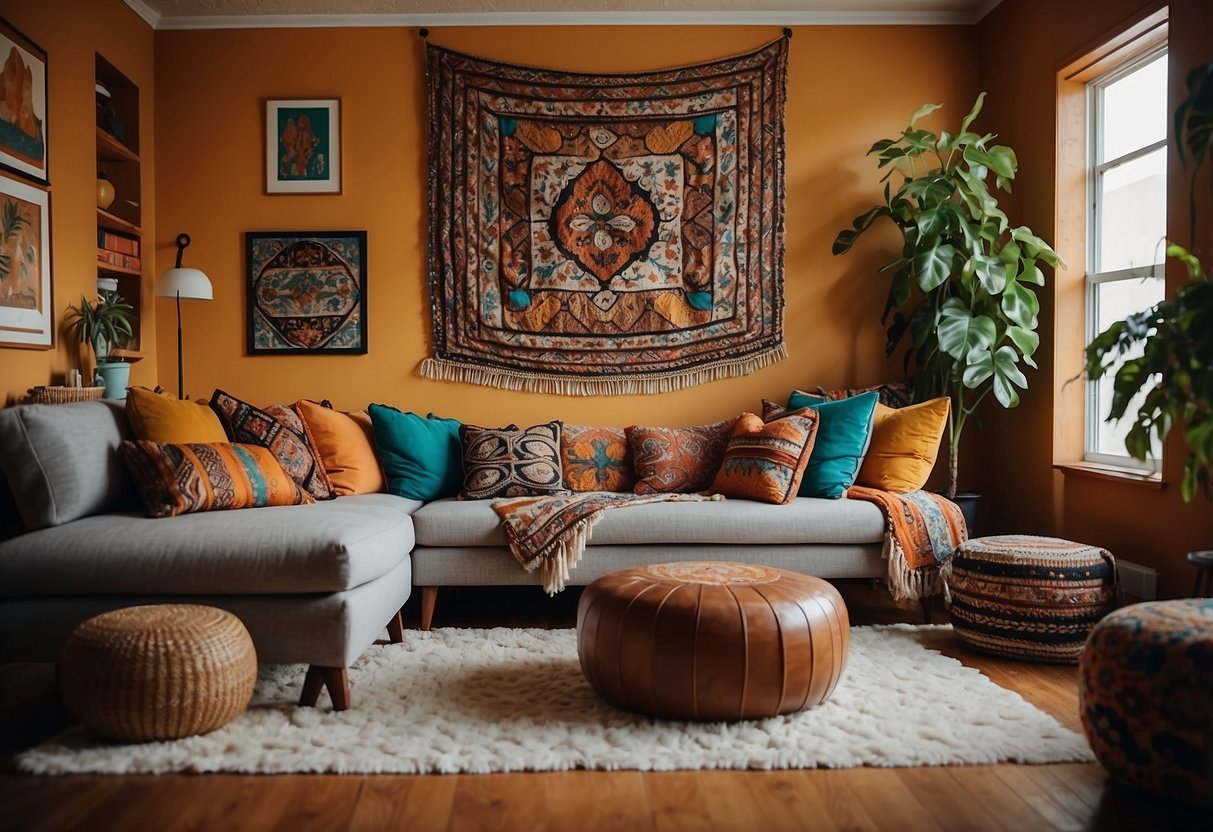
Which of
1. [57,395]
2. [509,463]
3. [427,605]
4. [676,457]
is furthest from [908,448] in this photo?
[57,395]

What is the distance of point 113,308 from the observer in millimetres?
3535

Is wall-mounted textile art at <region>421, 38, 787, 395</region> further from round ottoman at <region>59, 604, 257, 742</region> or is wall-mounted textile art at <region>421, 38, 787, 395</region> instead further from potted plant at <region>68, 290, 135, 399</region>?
round ottoman at <region>59, 604, 257, 742</region>

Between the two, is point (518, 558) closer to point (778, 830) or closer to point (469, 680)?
point (469, 680)

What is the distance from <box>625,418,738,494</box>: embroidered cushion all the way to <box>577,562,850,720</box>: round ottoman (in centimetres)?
136

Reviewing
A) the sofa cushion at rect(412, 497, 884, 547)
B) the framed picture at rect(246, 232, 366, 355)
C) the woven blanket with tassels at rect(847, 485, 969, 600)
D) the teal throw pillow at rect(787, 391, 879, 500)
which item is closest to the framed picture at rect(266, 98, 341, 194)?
the framed picture at rect(246, 232, 366, 355)

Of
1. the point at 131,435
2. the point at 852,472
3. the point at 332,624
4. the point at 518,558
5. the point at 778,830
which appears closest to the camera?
the point at 778,830

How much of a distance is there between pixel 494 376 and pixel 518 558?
1303 millimetres

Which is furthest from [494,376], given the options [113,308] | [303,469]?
[113,308]

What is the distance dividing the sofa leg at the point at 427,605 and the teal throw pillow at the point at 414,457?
1.70 ft

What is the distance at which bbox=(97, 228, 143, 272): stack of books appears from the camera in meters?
3.72

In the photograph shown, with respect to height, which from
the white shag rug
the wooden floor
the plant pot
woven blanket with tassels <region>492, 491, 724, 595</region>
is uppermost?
the plant pot

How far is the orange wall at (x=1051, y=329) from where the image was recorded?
2.91 metres

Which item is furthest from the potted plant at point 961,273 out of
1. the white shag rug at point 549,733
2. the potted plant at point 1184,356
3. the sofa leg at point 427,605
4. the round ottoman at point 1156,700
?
the sofa leg at point 427,605

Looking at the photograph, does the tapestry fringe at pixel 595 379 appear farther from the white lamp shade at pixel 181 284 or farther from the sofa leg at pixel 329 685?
the sofa leg at pixel 329 685
